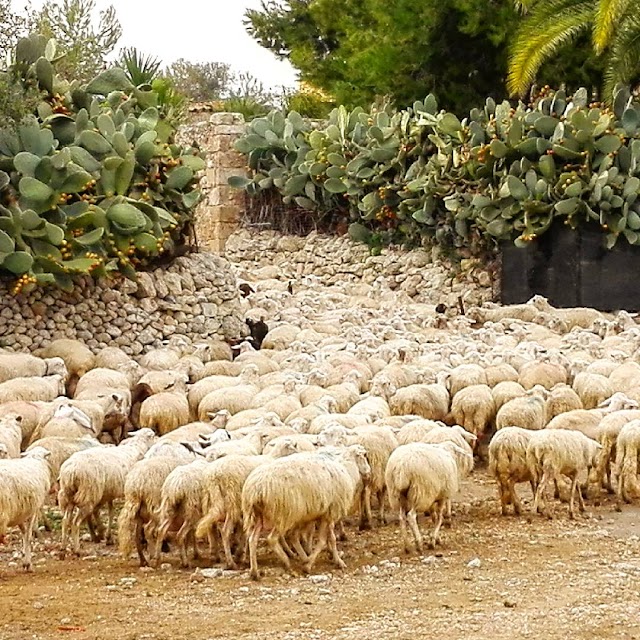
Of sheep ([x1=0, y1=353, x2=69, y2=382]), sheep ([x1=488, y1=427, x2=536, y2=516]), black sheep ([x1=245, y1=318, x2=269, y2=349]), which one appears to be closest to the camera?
sheep ([x1=488, y1=427, x2=536, y2=516])

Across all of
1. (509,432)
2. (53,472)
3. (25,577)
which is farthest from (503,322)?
(25,577)

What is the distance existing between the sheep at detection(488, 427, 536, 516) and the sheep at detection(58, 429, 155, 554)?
257 cm

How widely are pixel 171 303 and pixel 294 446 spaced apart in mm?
7754

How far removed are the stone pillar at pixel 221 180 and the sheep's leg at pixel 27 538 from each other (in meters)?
17.2

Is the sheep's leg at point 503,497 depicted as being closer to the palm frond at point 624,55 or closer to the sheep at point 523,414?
the sheep at point 523,414

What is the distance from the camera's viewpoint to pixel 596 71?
2502 centimetres

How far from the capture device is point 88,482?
27.5 feet

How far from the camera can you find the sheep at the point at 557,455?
29.8ft

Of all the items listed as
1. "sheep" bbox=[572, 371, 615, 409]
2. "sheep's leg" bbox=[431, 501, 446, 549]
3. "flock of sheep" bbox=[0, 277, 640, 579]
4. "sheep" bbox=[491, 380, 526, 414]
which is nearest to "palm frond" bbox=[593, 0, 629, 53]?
"flock of sheep" bbox=[0, 277, 640, 579]

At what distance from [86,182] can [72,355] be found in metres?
1.93

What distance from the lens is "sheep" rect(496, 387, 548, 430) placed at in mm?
10680

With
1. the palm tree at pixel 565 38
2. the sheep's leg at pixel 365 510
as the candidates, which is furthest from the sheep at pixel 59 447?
the palm tree at pixel 565 38

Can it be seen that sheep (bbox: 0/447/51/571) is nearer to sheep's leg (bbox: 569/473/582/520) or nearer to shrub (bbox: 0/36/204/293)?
Answer: sheep's leg (bbox: 569/473/582/520)

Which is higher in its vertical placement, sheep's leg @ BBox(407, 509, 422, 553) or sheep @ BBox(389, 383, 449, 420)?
sheep @ BBox(389, 383, 449, 420)
